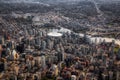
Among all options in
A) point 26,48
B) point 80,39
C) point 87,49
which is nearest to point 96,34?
point 80,39

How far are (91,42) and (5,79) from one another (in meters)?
10.3

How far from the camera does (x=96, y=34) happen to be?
28.2 m

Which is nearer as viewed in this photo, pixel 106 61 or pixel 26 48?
pixel 106 61

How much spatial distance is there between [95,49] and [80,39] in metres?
4.18

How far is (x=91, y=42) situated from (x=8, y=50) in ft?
24.3

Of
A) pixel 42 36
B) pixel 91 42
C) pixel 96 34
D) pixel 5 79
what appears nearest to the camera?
pixel 5 79

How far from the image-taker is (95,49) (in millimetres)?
20953

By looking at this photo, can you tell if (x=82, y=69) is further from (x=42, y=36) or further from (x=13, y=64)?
(x=42, y=36)

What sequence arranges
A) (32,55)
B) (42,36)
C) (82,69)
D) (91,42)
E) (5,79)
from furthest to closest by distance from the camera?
(42,36)
(91,42)
(32,55)
(82,69)
(5,79)

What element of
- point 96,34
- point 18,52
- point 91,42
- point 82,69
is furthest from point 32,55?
point 96,34

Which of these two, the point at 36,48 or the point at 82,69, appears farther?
the point at 36,48

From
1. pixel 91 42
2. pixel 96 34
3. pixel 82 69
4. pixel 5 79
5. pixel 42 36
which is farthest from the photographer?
pixel 96 34

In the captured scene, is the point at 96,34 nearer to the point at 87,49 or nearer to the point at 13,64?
the point at 87,49

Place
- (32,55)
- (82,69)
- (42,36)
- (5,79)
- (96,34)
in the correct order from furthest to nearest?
(96,34) < (42,36) < (32,55) < (82,69) < (5,79)
